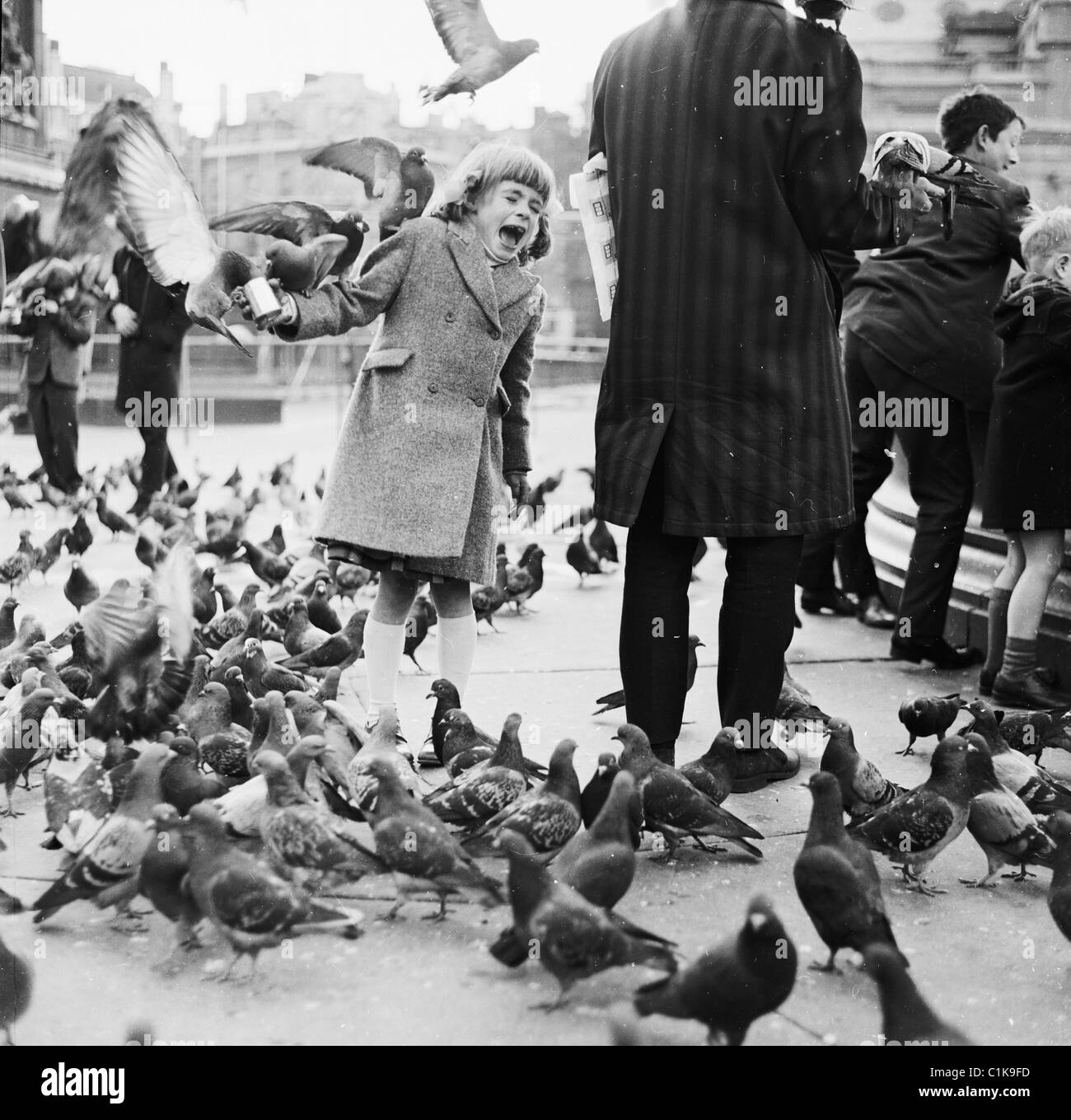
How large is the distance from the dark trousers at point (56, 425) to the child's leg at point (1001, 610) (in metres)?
3.45

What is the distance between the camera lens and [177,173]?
370 centimetres

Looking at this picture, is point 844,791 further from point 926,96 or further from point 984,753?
point 926,96

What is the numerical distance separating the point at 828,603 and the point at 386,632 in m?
3.09

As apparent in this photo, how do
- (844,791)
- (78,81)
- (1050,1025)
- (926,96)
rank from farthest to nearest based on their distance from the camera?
1. (926,96)
2. (844,791)
3. (78,81)
4. (1050,1025)

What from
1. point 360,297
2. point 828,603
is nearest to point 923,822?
point 360,297

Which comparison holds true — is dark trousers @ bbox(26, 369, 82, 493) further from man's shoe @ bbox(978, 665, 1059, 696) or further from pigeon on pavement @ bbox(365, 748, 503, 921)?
man's shoe @ bbox(978, 665, 1059, 696)

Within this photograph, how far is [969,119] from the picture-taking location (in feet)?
17.5

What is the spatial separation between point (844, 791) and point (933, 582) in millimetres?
2167

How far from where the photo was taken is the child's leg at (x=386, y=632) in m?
4.41

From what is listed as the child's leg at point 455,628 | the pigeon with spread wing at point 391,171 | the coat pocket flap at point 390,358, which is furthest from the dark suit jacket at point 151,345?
the child's leg at point 455,628

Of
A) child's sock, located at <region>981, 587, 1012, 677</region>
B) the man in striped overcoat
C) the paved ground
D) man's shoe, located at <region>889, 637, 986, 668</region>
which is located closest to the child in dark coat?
child's sock, located at <region>981, 587, 1012, 677</region>

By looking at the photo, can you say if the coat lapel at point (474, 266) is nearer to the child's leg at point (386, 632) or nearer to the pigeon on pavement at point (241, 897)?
the child's leg at point (386, 632)

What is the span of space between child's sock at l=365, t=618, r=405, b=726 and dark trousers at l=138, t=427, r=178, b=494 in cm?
326
